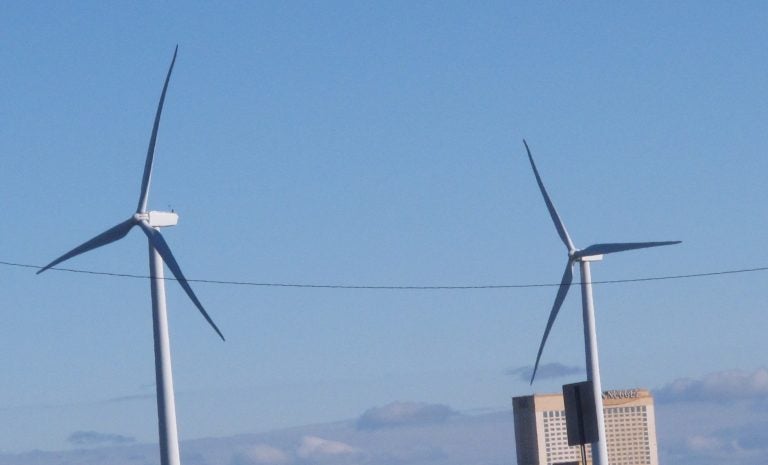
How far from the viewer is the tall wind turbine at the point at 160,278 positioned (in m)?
53.5

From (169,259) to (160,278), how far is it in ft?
5.31

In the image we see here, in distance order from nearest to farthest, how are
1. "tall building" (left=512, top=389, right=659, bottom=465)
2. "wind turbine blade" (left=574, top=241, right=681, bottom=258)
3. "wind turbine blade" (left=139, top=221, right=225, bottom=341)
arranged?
"wind turbine blade" (left=139, top=221, right=225, bottom=341), "wind turbine blade" (left=574, top=241, right=681, bottom=258), "tall building" (left=512, top=389, right=659, bottom=465)

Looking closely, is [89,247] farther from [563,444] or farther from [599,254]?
[563,444]

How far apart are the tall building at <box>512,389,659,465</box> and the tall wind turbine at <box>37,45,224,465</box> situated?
103 meters

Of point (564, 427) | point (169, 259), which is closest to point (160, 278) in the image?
point (169, 259)

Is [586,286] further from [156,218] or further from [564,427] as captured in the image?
[564,427]

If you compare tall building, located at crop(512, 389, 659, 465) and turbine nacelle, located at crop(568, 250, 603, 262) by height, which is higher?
turbine nacelle, located at crop(568, 250, 603, 262)

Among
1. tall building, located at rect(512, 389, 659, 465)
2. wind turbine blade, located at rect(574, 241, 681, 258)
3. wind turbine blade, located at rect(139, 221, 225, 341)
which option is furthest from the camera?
tall building, located at rect(512, 389, 659, 465)

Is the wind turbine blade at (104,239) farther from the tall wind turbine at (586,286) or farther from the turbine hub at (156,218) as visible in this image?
the tall wind turbine at (586,286)

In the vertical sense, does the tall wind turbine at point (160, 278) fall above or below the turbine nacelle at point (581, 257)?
below

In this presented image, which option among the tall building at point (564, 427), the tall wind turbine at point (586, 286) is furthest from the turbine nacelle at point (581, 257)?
the tall building at point (564, 427)

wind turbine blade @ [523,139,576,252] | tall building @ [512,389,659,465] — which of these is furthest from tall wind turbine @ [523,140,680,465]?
tall building @ [512,389,659,465]

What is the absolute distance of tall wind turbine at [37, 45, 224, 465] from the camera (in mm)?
53531

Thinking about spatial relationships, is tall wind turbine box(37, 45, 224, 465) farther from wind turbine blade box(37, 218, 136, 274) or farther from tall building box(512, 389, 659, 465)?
tall building box(512, 389, 659, 465)
